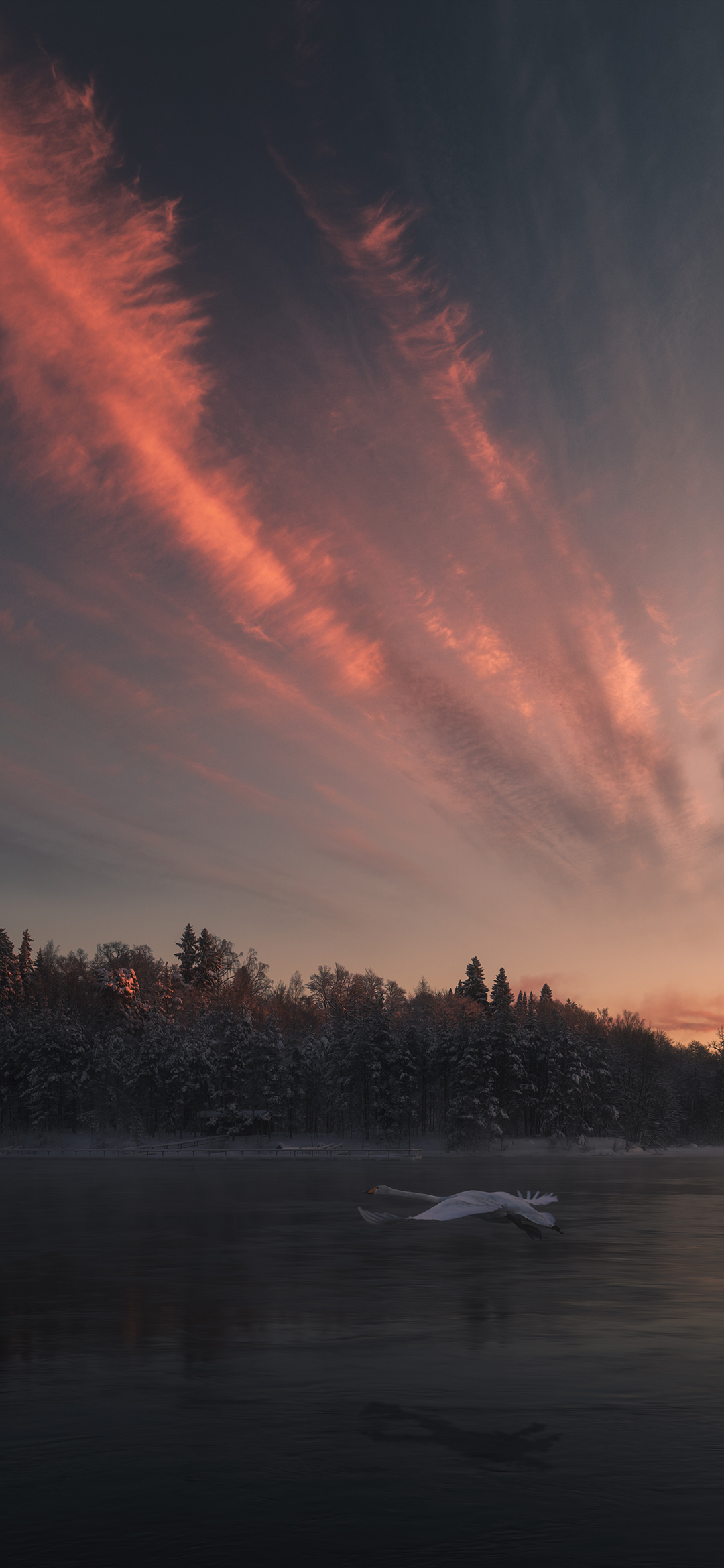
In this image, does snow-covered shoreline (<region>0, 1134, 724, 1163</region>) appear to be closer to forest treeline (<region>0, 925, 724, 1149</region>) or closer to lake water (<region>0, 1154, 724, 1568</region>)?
forest treeline (<region>0, 925, 724, 1149</region>)

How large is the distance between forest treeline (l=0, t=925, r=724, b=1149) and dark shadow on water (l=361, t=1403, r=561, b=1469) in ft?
420

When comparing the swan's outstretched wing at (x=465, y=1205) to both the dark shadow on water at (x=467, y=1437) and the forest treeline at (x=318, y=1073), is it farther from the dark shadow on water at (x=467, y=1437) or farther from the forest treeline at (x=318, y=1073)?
the forest treeline at (x=318, y=1073)

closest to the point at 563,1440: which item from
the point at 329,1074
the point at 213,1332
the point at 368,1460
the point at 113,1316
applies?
the point at 368,1460

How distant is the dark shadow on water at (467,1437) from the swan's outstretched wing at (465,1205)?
18.0 m

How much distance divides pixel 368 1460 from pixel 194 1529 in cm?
379

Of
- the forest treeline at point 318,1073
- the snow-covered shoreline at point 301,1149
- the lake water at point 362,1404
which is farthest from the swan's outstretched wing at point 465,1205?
the forest treeline at point 318,1073

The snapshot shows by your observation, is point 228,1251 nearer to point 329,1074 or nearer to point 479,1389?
point 479,1389

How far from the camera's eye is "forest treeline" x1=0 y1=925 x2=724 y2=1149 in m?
150

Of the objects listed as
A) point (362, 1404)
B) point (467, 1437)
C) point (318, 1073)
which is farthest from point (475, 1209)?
point (318, 1073)

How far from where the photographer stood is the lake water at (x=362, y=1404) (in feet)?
48.2

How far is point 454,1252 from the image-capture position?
167 feet

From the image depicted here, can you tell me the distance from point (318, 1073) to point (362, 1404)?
143 m

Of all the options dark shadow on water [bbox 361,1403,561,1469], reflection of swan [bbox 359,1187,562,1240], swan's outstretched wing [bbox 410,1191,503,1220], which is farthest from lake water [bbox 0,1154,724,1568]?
swan's outstretched wing [bbox 410,1191,503,1220]

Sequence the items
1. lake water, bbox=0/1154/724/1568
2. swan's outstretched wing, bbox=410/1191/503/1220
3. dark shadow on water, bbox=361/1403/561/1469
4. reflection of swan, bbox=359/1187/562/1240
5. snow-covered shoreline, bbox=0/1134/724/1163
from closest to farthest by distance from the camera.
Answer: lake water, bbox=0/1154/724/1568
dark shadow on water, bbox=361/1403/561/1469
reflection of swan, bbox=359/1187/562/1240
swan's outstretched wing, bbox=410/1191/503/1220
snow-covered shoreline, bbox=0/1134/724/1163
